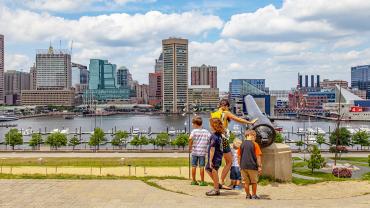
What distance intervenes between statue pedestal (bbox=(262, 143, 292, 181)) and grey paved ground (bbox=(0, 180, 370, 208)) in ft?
7.77

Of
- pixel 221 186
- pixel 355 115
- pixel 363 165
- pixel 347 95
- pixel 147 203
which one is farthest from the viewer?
pixel 347 95

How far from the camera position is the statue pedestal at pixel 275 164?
10336 mm

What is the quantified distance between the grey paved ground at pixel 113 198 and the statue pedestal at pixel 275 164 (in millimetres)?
2369

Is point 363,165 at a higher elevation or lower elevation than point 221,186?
lower

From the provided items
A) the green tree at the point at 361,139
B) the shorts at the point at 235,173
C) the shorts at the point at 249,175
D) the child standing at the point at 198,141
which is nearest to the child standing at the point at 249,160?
the shorts at the point at 249,175

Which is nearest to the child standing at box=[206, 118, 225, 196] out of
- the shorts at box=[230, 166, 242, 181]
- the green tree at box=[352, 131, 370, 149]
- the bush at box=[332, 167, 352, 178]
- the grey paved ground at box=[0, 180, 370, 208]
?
Answer: the grey paved ground at box=[0, 180, 370, 208]

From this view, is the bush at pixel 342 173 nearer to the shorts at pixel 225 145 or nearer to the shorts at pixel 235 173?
the shorts at pixel 235 173

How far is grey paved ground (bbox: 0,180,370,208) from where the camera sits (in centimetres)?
737

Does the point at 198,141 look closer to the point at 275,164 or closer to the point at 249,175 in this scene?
the point at 249,175

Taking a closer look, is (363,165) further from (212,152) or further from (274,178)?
(212,152)

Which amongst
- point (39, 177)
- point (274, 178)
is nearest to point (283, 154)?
point (274, 178)

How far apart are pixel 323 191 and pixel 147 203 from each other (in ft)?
12.4

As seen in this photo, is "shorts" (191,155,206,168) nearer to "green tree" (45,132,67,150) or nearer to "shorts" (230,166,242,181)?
"shorts" (230,166,242,181)

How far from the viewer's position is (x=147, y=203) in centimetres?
743
